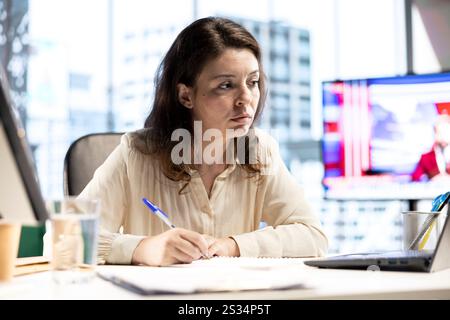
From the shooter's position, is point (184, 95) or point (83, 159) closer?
point (83, 159)

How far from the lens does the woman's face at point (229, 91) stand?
168 centimetres

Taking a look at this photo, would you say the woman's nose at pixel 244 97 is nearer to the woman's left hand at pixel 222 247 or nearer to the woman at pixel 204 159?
the woman at pixel 204 159

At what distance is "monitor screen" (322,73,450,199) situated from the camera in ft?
8.79

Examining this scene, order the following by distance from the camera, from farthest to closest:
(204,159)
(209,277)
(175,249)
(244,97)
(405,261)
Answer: (204,159) → (244,97) → (175,249) → (405,261) → (209,277)

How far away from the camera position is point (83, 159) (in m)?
1.72

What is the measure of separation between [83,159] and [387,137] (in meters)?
1.63

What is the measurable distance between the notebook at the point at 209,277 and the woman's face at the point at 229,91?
574 millimetres

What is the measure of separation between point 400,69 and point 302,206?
2.99m

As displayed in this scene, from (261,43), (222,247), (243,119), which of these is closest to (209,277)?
(222,247)

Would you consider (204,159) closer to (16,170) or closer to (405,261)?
(405,261)

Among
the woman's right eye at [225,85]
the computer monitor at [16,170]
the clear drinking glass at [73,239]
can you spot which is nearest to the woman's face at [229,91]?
the woman's right eye at [225,85]

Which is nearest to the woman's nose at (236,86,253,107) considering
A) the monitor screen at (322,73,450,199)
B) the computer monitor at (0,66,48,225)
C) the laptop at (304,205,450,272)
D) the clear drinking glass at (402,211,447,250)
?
the clear drinking glass at (402,211,447,250)

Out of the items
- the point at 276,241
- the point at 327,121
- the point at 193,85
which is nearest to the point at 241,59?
the point at 193,85

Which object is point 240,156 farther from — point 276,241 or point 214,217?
point 276,241
